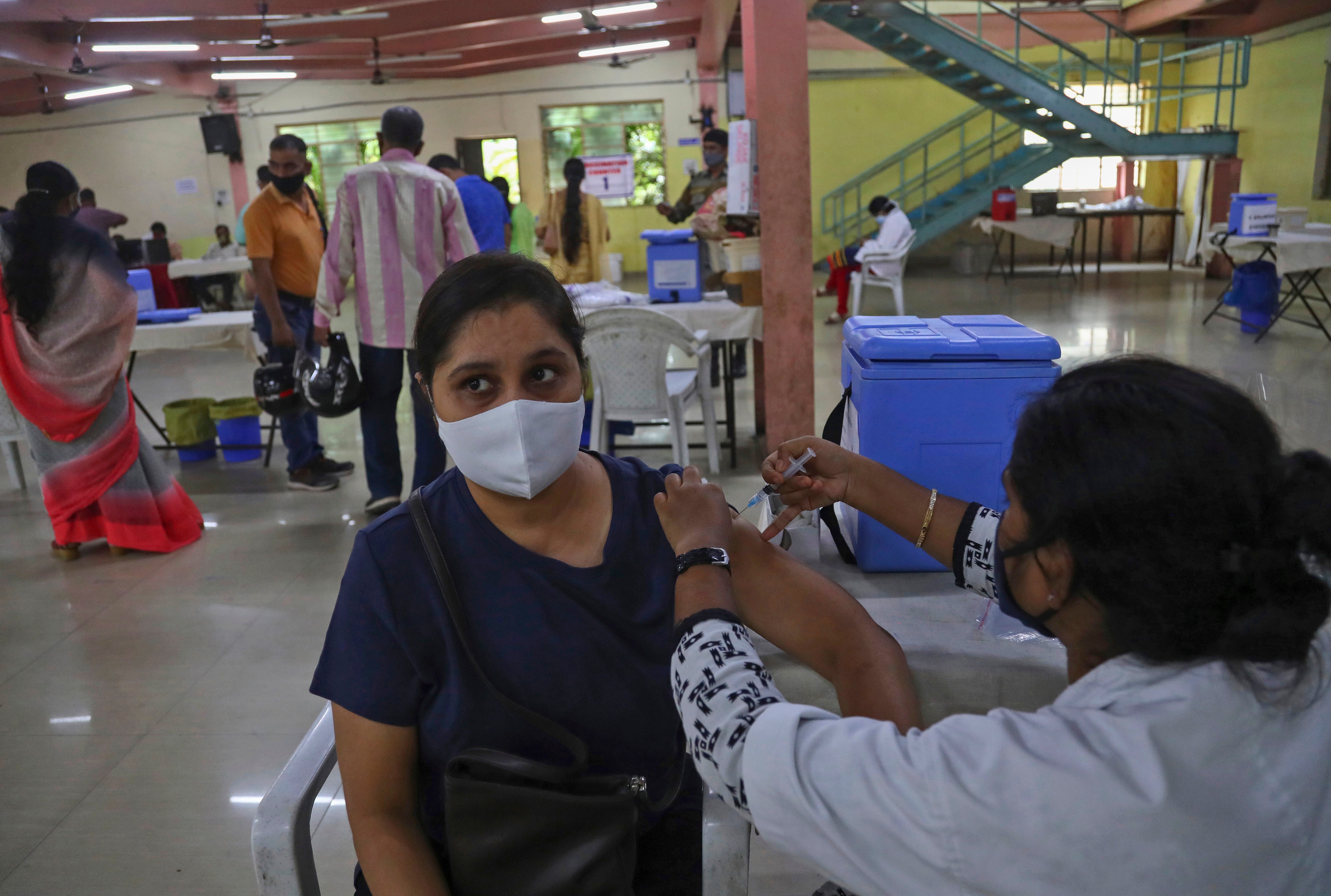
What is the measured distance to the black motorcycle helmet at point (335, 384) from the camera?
381cm

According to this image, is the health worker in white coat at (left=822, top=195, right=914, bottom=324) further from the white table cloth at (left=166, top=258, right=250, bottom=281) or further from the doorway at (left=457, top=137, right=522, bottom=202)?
the doorway at (left=457, top=137, right=522, bottom=202)

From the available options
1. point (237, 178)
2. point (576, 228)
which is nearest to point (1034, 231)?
point (576, 228)

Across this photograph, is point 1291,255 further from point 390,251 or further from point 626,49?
point 626,49

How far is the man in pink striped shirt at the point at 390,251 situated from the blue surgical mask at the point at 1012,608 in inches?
115

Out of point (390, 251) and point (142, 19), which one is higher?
point (142, 19)

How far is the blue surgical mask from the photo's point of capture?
913 mm

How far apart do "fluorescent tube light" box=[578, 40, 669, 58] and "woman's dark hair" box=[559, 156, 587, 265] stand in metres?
7.47

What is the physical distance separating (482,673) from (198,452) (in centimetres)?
465

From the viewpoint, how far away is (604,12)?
1004 centimetres

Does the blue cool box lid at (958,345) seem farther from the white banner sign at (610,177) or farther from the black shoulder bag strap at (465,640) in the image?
the white banner sign at (610,177)

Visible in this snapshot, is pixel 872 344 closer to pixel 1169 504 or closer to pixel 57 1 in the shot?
pixel 1169 504

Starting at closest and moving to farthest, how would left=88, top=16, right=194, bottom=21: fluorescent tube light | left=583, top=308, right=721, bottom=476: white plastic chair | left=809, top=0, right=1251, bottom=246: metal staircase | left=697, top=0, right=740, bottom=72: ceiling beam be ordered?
left=583, top=308, right=721, bottom=476: white plastic chair → left=697, top=0, right=740, bottom=72: ceiling beam → left=88, top=16, right=194, bottom=21: fluorescent tube light → left=809, top=0, right=1251, bottom=246: metal staircase

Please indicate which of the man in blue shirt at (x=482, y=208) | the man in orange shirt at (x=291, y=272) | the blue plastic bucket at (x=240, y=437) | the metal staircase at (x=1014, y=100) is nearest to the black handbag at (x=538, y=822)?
the man in orange shirt at (x=291, y=272)

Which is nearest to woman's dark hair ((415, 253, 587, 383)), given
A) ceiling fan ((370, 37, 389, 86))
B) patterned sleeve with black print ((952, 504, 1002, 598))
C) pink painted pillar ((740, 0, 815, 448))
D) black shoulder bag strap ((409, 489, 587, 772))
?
black shoulder bag strap ((409, 489, 587, 772))
